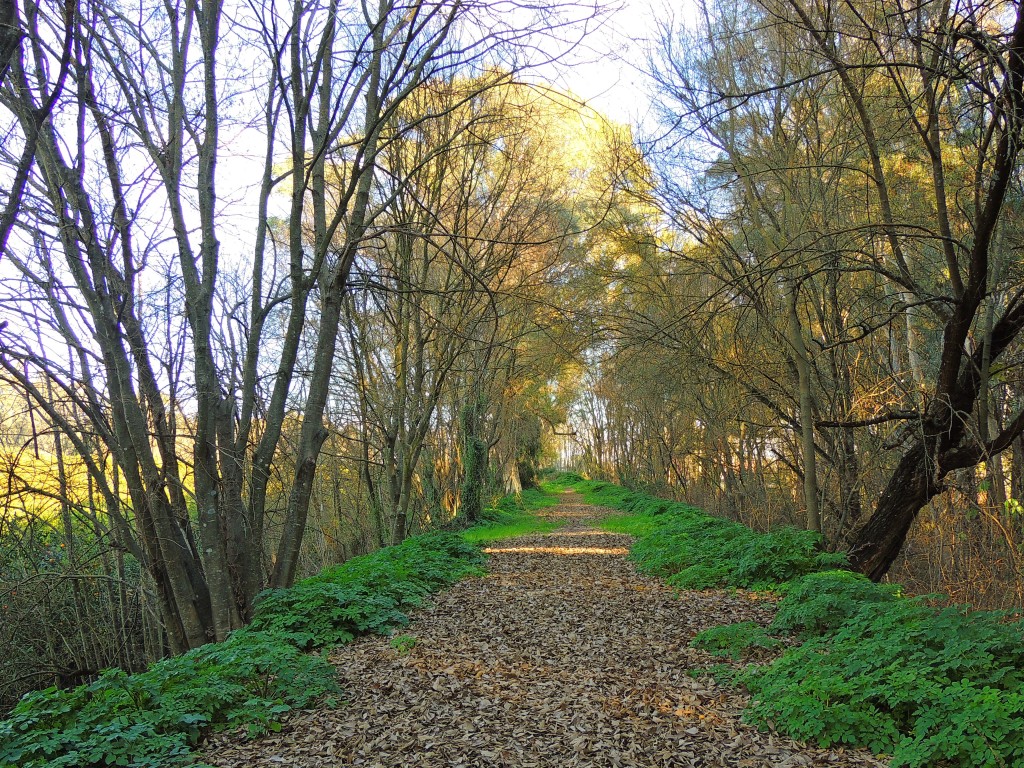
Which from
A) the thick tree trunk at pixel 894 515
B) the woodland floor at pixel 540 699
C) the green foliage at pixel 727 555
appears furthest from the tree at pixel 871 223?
the woodland floor at pixel 540 699

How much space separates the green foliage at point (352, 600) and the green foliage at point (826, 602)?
12.7 ft

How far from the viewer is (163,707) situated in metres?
4.09

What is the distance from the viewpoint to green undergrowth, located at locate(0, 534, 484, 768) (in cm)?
359

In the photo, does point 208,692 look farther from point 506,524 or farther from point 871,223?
point 506,524

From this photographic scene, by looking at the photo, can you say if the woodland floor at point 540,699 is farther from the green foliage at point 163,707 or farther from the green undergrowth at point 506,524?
the green undergrowth at point 506,524

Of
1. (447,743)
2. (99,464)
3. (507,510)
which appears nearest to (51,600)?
(99,464)

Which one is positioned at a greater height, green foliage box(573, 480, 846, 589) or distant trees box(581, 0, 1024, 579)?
distant trees box(581, 0, 1024, 579)

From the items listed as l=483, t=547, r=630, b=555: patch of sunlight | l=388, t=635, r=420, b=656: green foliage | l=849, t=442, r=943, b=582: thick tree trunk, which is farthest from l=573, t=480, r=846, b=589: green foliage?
l=388, t=635, r=420, b=656: green foliage

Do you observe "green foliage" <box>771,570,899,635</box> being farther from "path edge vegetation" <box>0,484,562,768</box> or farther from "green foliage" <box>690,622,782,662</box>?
"path edge vegetation" <box>0,484,562,768</box>

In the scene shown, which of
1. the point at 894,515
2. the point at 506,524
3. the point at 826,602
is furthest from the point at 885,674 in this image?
the point at 506,524

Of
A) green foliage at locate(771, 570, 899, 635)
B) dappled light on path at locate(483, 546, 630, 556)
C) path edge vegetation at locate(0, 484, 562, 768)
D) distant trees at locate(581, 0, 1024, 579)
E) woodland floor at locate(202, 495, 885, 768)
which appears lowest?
dappled light on path at locate(483, 546, 630, 556)

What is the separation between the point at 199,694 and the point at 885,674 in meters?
4.32

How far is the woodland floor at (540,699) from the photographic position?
12.7ft

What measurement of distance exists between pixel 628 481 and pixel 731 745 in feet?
98.6
